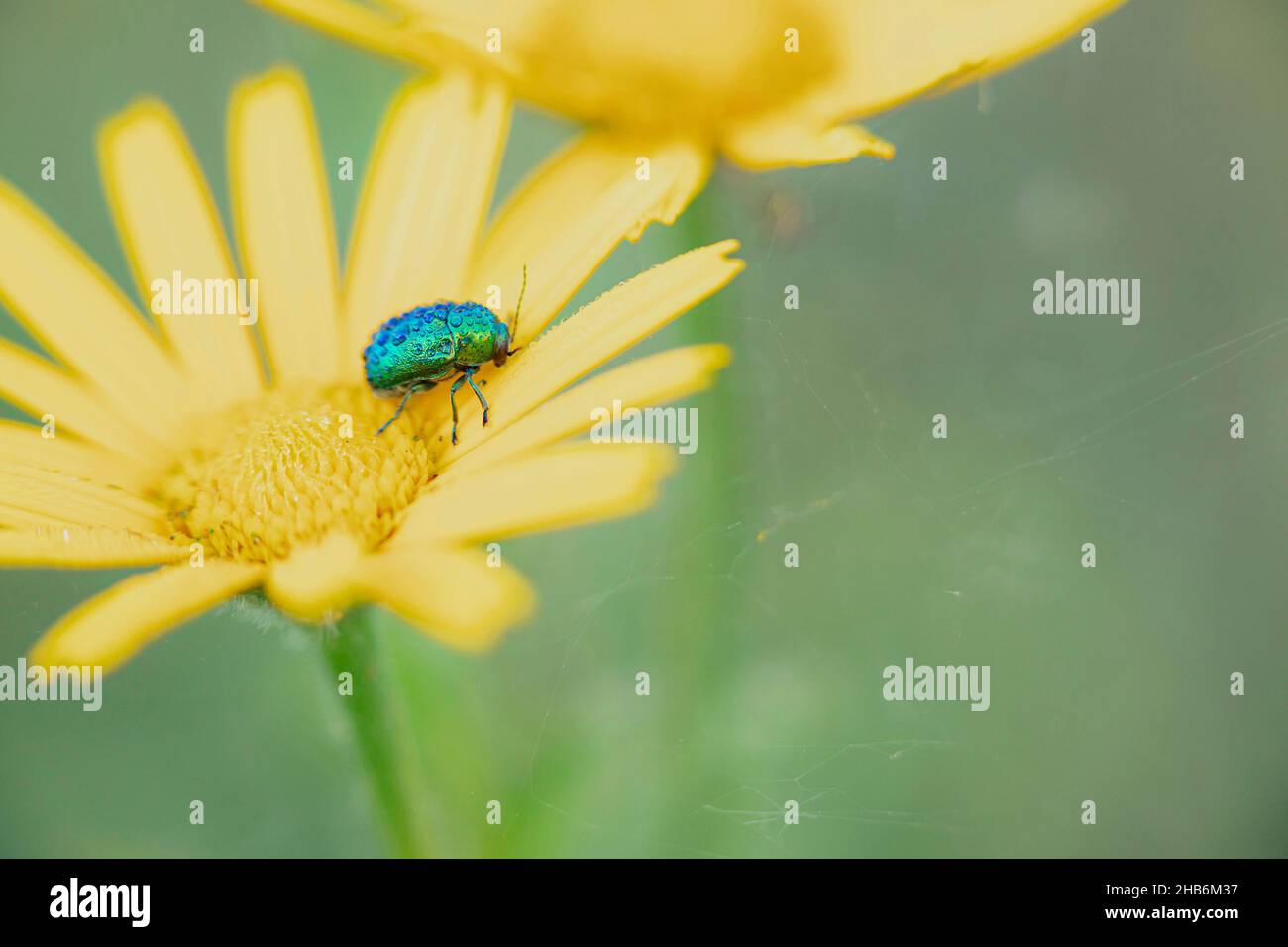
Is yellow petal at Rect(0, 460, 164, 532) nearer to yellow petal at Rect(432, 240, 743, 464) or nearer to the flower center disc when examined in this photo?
the flower center disc

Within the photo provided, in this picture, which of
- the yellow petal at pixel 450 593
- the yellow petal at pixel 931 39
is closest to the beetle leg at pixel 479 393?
the yellow petal at pixel 450 593

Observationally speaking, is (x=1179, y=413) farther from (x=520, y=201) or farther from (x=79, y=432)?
(x=79, y=432)

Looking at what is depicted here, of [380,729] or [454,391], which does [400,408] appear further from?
[380,729]

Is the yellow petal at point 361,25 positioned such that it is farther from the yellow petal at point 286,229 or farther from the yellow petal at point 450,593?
the yellow petal at point 450,593

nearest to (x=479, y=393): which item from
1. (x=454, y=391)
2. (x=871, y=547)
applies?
(x=454, y=391)

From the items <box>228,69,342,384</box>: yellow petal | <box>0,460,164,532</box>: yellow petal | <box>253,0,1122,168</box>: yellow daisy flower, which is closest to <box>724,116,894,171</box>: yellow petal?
<box>253,0,1122,168</box>: yellow daisy flower

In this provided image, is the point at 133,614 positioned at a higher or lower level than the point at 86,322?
lower

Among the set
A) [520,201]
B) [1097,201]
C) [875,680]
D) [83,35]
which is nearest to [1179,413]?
[1097,201]
